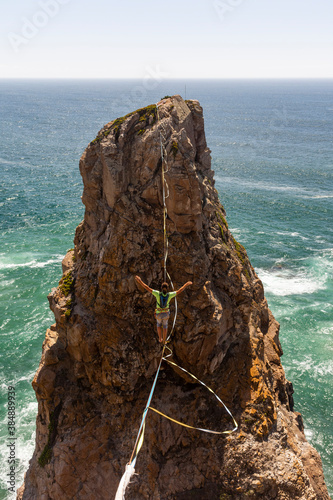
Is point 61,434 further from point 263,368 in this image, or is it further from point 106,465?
point 263,368

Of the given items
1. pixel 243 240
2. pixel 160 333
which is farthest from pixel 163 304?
pixel 243 240

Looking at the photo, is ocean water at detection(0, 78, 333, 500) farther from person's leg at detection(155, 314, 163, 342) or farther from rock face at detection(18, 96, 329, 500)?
person's leg at detection(155, 314, 163, 342)

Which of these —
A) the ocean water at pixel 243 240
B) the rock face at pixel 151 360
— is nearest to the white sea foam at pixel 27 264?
the ocean water at pixel 243 240

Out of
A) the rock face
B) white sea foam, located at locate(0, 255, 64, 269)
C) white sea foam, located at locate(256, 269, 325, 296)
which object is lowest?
white sea foam, located at locate(256, 269, 325, 296)

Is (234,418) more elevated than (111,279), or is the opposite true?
(111,279)

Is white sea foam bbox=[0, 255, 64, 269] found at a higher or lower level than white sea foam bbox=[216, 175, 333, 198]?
lower

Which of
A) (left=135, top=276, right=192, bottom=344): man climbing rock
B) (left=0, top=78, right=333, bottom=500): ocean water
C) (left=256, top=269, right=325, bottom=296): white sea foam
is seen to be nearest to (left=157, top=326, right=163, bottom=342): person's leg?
(left=135, top=276, right=192, bottom=344): man climbing rock

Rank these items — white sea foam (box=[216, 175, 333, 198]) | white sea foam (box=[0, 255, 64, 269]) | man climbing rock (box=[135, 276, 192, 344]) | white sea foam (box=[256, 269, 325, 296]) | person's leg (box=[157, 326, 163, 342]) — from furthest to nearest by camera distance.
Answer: white sea foam (box=[216, 175, 333, 198]) → white sea foam (box=[0, 255, 64, 269]) → white sea foam (box=[256, 269, 325, 296]) → person's leg (box=[157, 326, 163, 342]) → man climbing rock (box=[135, 276, 192, 344])

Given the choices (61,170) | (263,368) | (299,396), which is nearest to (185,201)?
(263,368)
